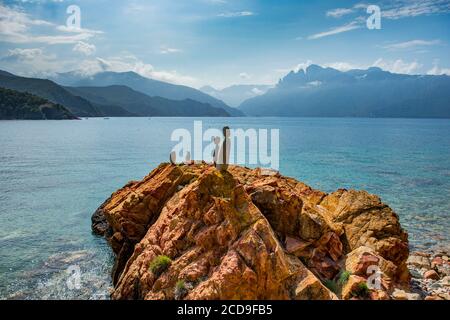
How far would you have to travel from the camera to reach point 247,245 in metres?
17.1

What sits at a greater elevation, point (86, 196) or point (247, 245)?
point (247, 245)

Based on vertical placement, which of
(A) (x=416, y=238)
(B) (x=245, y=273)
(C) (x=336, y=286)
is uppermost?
(B) (x=245, y=273)

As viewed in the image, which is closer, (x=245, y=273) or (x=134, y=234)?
(x=245, y=273)

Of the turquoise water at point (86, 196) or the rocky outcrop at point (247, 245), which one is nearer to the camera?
the rocky outcrop at point (247, 245)

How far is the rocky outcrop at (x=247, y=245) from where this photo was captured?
54.4 feet

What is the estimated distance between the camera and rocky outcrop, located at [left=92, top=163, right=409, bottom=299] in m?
16.6

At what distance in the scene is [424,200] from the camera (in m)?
46.9

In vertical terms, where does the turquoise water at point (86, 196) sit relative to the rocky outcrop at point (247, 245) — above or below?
below

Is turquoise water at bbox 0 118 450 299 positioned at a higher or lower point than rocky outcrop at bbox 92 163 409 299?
lower

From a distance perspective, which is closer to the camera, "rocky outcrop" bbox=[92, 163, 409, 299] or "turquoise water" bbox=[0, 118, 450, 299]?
"rocky outcrop" bbox=[92, 163, 409, 299]

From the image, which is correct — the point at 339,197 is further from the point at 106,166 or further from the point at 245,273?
the point at 106,166

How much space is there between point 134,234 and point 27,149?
296 feet

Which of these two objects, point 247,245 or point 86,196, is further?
point 86,196
